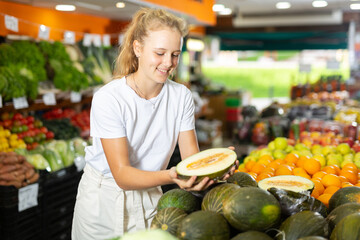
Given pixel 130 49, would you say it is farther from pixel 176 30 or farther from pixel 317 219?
pixel 317 219

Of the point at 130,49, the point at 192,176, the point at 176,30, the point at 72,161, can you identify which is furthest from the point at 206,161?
the point at 72,161

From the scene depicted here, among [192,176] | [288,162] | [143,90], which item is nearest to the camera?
[192,176]

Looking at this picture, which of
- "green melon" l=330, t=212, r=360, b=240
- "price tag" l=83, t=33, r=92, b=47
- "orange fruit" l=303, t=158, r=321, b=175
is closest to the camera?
"green melon" l=330, t=212, r=360, b=240

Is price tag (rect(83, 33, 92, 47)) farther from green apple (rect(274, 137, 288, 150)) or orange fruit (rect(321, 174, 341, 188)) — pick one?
orange fruit (rect(321, 174, 341, 188))

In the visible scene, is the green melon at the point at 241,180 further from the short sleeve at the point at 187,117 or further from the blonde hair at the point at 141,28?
the blonde hair at the point at 141,28

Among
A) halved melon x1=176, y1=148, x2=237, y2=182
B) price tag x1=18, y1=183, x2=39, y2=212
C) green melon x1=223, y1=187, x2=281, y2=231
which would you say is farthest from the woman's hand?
price tag x1=18, y1=183, x2=39, y2=212

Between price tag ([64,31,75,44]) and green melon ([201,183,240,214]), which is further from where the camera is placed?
price tag ([64,31,75,44])

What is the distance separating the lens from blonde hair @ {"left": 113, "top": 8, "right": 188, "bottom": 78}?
1770mm

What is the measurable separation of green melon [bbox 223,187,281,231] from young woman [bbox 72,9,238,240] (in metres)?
0.35

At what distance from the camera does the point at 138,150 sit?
1896 mm

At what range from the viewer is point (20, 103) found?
3.45 m

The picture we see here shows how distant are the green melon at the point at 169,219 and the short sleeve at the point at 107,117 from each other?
0.45m

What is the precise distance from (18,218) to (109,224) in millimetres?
1333

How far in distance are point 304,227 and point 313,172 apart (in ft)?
3.51
